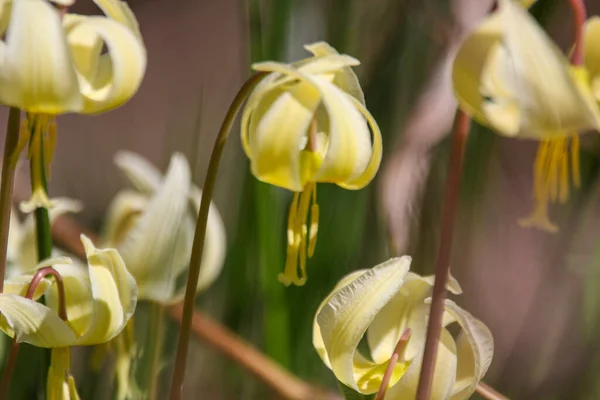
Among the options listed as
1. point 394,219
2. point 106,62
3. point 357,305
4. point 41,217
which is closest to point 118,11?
point 106,62

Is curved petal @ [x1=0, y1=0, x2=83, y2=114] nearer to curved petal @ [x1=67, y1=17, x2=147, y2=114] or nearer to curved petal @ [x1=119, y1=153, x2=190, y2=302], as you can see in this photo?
curved petal @ [x1=67, y1=17, x2=147, y2=114]

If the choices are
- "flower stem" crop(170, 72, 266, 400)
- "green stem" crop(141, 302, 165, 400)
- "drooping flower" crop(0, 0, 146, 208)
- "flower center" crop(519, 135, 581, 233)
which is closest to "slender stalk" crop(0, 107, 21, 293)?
"drooping flower" crop(0, 0, 146, 208)

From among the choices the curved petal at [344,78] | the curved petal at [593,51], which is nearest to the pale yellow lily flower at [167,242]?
the curved petal at [344,78]

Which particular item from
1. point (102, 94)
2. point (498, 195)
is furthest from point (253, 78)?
point (498, 195)

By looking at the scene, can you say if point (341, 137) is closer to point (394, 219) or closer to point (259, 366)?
point (259, 366)

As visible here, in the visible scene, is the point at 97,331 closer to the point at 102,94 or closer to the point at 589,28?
the point at 102,94

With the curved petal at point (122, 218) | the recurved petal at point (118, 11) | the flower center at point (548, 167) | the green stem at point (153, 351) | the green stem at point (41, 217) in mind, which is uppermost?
the recurved petal at point (118, 11)

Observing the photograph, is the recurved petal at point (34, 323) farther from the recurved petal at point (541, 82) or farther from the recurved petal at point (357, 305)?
the recurved petal at point (541, 82)
